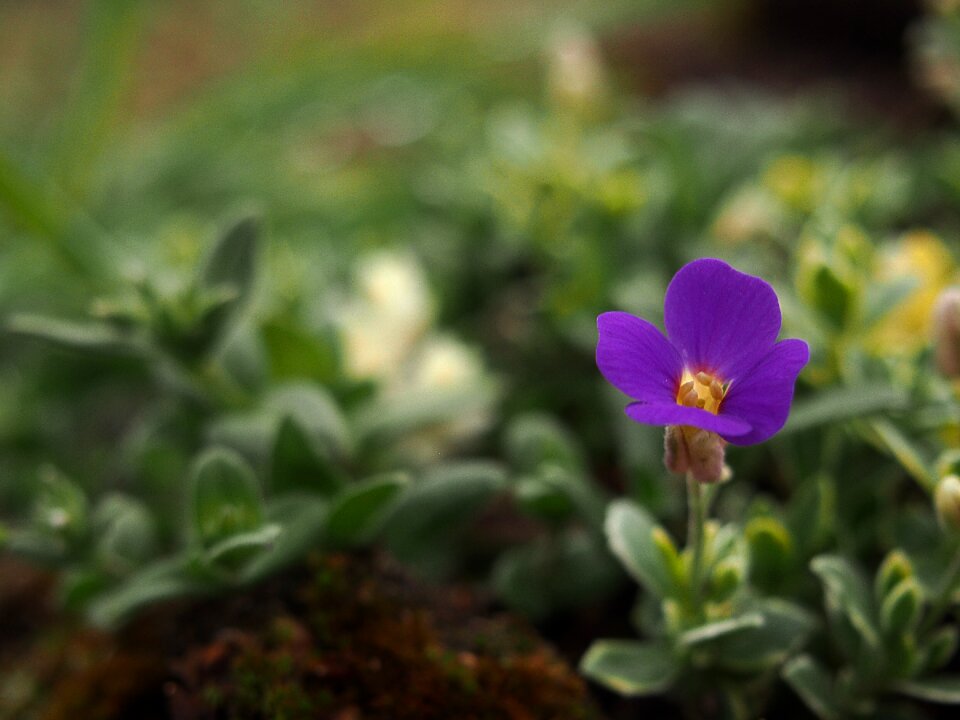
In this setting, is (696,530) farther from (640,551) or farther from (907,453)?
(907,453)

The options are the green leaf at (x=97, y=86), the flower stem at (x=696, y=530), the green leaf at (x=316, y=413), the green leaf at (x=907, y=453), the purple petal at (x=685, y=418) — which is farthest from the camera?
the green leaf at (x=97, y=86)

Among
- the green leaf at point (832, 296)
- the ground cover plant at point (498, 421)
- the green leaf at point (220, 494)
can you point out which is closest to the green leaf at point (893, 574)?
the ground cover plant at point (498, 421)

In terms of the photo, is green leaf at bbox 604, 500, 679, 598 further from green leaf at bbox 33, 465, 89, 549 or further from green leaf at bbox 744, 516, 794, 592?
green leaf at bbox 33, 465, 89, 549

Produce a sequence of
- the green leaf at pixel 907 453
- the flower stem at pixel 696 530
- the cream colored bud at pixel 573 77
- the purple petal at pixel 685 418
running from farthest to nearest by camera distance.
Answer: the cream colored bud at pixel 573 77
the green leaf at pixel 907 453
the flower stem at pixel 696 530
the purple petal at pixel 685 418

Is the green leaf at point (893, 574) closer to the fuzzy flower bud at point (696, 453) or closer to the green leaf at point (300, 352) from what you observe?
the fuzzy flower bud at point (696, 453)

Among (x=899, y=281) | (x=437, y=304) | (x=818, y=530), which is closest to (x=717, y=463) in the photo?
(x=818, y=530)

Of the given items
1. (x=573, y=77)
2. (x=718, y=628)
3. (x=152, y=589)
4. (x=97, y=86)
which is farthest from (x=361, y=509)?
(x=97, y=86)

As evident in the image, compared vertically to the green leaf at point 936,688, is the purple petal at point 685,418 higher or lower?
higher

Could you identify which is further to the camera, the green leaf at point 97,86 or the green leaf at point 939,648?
the green leaf at point 97,86
